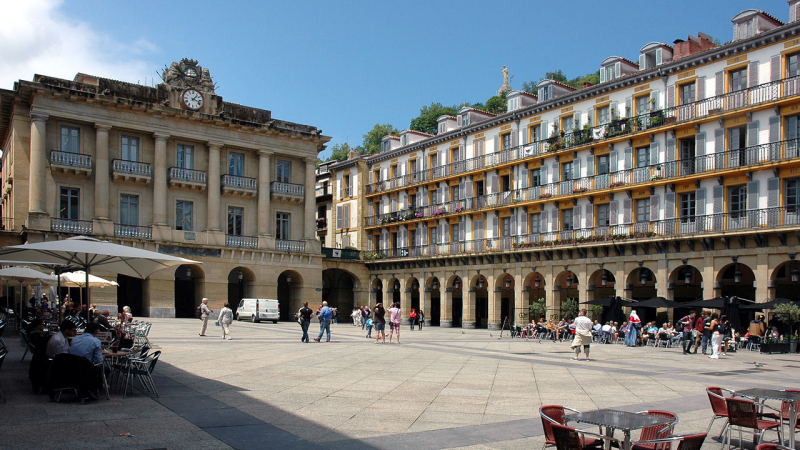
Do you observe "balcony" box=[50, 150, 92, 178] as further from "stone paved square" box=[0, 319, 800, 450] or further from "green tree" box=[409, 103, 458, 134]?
"green tree" box=[409, 103, 458, 134]

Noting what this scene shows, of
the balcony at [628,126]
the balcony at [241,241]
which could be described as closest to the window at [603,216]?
the balcony at [628,126]

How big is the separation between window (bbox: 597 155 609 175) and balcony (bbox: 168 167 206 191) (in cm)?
2645

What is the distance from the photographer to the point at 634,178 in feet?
127

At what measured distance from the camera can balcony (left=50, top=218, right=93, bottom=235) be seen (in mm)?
40031

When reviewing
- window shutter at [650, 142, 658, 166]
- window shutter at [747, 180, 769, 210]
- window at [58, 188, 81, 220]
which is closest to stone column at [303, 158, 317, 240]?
window at [58, 188, 81, 220]

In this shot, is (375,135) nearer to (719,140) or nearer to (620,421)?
(719,140)

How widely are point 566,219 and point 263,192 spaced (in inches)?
856

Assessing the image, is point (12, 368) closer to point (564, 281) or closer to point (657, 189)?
point (657, 189)

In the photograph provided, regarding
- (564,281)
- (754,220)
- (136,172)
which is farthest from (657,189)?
(136,172)

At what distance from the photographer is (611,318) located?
3416 cm

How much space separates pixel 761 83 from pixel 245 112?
1314 inches

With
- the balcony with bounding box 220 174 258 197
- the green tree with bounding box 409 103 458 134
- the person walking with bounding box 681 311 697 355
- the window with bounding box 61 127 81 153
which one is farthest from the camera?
the green tree with bounding box 409 103 458 134

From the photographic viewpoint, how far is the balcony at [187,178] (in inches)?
1790

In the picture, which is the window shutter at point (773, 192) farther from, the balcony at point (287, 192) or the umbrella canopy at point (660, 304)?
the balcony at point (287, 192)
